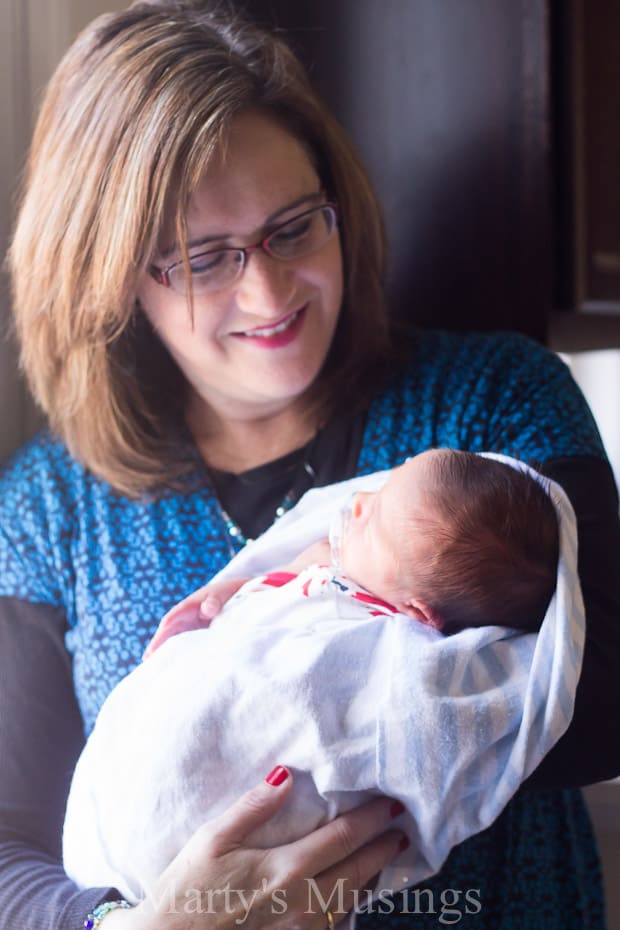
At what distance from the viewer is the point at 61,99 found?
1.03 m

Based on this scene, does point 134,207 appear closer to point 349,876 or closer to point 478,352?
point 478,352

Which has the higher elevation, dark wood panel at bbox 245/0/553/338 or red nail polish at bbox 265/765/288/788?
dark wood panel at bbox 245/0/553/338

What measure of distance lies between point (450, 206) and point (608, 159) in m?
0.26

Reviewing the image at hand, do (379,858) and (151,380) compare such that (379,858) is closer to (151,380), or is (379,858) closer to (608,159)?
(151,380)

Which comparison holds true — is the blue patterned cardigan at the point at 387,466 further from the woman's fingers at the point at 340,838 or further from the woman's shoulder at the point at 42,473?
the woman's fingers at the point at 340,838

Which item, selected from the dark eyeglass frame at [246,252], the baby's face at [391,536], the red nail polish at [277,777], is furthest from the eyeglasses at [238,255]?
the red nail polish at [277,777]

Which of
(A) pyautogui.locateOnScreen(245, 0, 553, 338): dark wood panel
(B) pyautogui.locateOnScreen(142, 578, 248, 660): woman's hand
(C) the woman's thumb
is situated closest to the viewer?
(C) the woman's thumb

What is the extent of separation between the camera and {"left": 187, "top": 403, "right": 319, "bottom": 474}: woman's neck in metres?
1.11

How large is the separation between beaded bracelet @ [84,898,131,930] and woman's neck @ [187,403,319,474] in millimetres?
477

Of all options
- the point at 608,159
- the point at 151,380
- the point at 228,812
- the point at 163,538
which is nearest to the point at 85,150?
→ the point at 151,380

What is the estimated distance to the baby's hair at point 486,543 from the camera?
0.77m

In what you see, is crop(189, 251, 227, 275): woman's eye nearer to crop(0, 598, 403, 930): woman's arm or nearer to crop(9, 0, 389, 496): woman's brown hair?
crop(9, 0, 389, 496): woman's brown hair

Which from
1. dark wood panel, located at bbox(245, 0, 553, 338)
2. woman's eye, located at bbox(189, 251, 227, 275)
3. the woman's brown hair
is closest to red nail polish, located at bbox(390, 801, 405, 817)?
the woman's brown hair

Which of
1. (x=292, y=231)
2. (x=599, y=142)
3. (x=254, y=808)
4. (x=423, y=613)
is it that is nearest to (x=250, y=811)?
(x=254, y=808)
